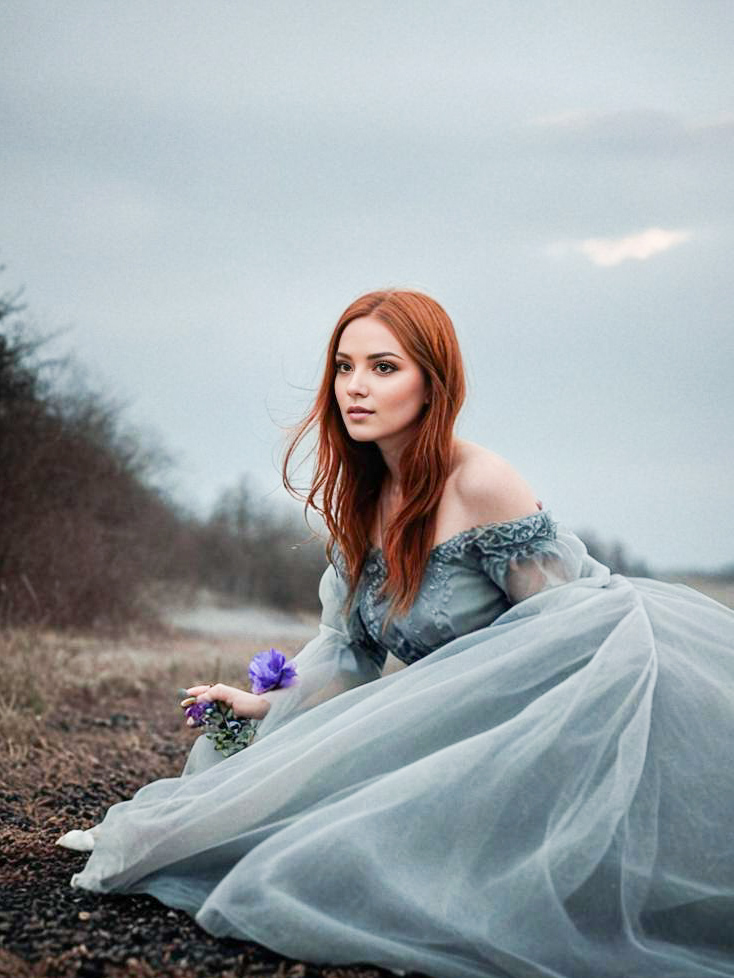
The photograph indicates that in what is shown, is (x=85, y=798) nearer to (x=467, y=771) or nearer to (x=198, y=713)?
(x=198, y=713)

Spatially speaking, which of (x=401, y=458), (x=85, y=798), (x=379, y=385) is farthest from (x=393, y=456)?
(x=85, y=798)

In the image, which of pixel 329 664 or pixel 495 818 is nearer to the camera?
pixel 495 818

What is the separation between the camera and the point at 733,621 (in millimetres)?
2701

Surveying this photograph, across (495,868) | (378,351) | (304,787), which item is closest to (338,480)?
(378,351)

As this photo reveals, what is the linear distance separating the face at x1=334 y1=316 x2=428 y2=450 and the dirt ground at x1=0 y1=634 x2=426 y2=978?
127 cm

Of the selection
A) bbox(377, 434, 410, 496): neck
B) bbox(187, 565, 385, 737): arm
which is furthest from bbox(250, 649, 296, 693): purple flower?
bbox(377, 434, 410, 496): neck

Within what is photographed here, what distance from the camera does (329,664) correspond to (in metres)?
3.02

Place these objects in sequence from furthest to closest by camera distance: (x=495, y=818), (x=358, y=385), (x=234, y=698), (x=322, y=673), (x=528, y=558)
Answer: (x=322, y=673), (x=234, y=698), (x=358, y=385), (x=528, y=558), (x=495, y=818)

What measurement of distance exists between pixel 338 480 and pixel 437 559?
46cm

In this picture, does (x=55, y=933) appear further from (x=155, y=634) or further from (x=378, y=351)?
(x=155, y=634)

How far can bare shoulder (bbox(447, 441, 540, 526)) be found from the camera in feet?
8.71

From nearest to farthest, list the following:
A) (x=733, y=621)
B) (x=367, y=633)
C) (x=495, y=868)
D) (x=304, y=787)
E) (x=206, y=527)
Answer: (x=495, y=868) → (x=304, y=787) → (x=733, y=621) → (x=367, y=633) → (x=206, y=527)

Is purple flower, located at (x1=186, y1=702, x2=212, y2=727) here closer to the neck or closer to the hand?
the hand

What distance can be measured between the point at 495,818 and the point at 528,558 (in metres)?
0.64
